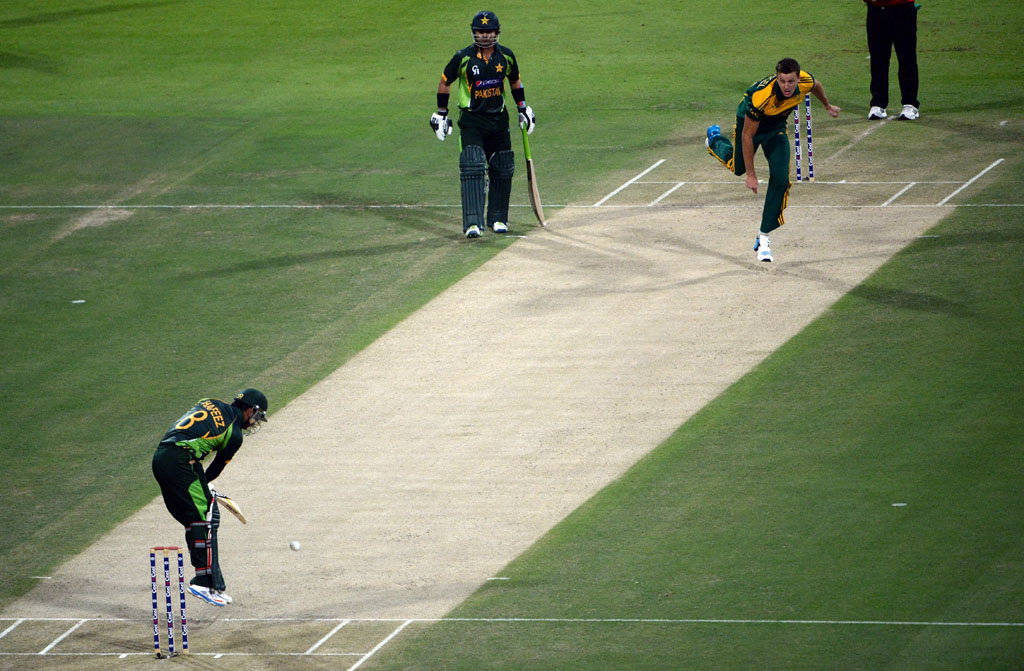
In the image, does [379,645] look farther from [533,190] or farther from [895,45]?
[895,45]

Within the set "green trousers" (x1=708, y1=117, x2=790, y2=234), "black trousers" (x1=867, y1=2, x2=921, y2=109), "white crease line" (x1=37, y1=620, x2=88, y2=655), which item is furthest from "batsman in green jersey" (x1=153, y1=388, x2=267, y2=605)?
"black trousers" (x1=867, y1=2, x2=921, y2=109)

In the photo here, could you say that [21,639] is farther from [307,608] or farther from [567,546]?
[567,546]

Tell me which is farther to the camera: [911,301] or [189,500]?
[911,301]

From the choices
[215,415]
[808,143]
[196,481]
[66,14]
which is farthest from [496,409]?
[66,14]

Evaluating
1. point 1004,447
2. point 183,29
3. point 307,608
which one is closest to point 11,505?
point 307,608

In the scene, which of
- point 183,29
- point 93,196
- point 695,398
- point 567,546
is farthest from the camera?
point 183,29

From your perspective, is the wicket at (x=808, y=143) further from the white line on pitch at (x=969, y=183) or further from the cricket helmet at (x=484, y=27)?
the cricket helmet at (x=484, y=27)
